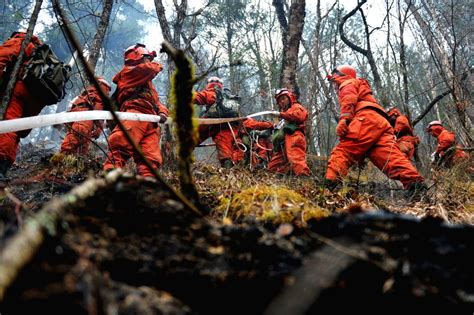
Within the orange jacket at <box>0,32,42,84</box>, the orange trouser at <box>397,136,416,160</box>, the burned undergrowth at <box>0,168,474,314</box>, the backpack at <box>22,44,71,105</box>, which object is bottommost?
the orange trouser at <box>397,136,416,160</box>

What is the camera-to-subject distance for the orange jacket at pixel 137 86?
16.1ft

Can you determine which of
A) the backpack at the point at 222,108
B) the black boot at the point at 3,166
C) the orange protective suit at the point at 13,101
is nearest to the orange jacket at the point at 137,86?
the orange protective suit at the point at 13,101

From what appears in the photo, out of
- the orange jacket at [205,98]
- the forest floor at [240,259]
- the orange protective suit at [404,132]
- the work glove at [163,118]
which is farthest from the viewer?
the orange jacket at [205,98]

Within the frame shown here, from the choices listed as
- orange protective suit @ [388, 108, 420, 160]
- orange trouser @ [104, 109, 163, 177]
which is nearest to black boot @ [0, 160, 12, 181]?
orange trouser @ [104, 109, 163, 177]

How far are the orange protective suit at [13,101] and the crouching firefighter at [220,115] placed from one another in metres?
2.82

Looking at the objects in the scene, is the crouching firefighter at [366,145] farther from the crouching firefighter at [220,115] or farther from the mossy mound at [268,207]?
the mossy mound at [268,207]

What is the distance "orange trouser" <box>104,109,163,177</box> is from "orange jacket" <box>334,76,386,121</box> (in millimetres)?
2827

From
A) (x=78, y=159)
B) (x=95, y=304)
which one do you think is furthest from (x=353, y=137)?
(x=95, y=304)

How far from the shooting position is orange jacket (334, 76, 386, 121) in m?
5.11

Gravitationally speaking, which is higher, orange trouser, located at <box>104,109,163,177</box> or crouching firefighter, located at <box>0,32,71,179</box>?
crouching firefighter, located at <box>0,32,71,179</box>

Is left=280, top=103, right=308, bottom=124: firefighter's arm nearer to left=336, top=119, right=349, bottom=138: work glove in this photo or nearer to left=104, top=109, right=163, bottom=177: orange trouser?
left=336, top=119, right=349, bottom=138: work glove

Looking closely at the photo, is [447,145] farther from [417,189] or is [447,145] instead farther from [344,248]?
[344,248]

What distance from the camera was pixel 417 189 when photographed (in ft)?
14.2

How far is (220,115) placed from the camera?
6762mm
